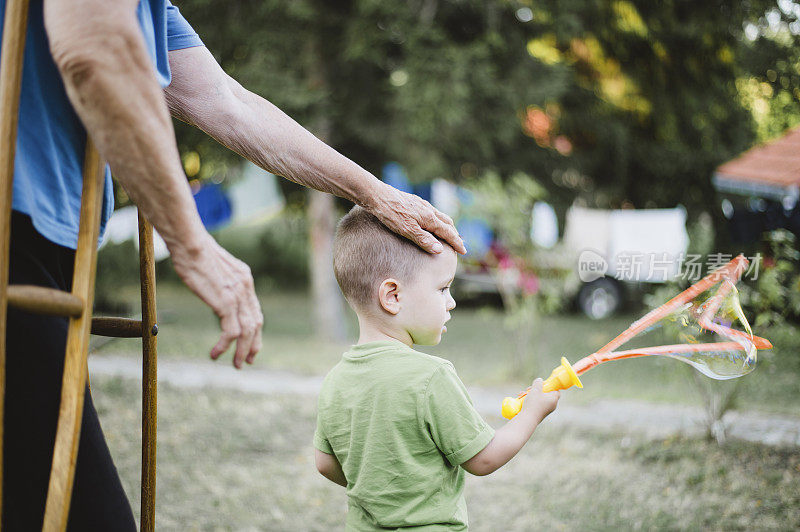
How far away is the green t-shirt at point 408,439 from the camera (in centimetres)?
162

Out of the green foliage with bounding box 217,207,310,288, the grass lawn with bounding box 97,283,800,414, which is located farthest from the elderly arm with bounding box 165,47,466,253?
the green foliage with bounding box 217,207,310,288

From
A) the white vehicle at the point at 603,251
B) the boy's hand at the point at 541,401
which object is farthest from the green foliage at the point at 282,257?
the boy's hand at the point at 541,401

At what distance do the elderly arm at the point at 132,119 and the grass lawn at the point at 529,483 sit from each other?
264 centimetres

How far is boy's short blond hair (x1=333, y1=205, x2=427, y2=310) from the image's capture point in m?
1.75

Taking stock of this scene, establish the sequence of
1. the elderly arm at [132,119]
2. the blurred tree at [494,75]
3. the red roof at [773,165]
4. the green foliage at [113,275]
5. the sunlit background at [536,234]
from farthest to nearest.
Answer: the green foliage at [113,275], the blurred tree at [494,75], the red roof at [773,165], the sunlit background at [536,234], the elderly arm at [132,119]

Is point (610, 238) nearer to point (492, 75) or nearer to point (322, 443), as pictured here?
point (492, 75)

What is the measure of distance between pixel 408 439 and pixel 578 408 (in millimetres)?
4587

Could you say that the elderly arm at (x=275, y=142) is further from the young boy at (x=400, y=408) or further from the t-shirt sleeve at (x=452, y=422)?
the t-shirt sleeve at (x=452, y=422)

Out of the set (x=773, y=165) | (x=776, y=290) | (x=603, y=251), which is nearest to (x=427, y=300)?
(x=776, y=290)

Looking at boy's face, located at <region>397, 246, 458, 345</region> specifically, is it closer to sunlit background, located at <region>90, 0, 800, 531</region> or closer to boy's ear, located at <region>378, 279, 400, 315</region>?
boy's ear, located at <region>378, 279, 400, 315</region>

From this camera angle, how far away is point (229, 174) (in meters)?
9.59

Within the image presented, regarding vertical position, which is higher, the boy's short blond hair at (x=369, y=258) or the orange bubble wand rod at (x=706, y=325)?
the boy's short blond hair at (x=369, y=258)

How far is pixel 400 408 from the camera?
5.36 feet

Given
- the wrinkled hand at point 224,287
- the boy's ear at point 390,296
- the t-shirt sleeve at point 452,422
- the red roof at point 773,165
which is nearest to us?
the wrinkled hand at point 224,287
